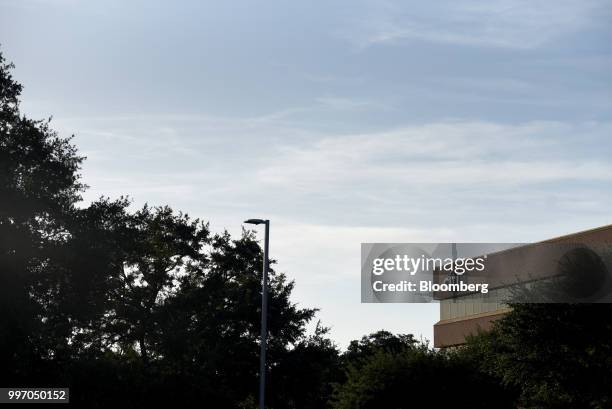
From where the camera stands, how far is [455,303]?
69312mm

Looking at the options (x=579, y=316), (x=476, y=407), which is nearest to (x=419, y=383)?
(x=476, y=407)

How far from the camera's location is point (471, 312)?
218 feet

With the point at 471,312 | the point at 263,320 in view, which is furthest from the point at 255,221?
the point at 471,312

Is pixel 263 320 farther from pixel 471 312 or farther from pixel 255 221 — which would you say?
pixel 471 312

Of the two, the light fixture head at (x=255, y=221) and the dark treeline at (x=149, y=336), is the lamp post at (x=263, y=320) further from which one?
the dark treeline at (x=149, y=336)

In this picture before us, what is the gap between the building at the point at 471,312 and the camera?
5644cm

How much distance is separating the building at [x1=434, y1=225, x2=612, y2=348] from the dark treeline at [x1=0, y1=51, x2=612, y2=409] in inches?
415

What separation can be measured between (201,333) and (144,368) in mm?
13872

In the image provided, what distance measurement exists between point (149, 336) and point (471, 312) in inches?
930

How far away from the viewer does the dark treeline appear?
37.4m

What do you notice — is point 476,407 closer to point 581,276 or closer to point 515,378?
point 515,378

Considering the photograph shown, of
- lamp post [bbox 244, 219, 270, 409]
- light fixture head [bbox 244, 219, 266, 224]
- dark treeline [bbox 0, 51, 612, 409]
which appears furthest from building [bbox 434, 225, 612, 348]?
light fixture head [bbox 244, 219, 266, 224]

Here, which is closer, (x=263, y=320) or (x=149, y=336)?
(x=263, y=320)

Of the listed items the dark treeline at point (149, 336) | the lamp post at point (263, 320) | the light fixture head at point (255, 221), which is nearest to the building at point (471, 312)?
the dark treeline at point (149, 336)
